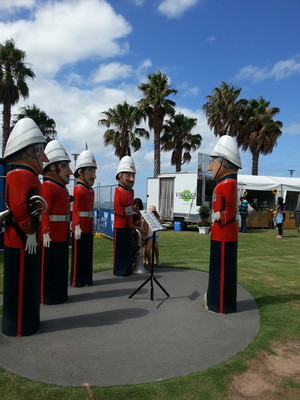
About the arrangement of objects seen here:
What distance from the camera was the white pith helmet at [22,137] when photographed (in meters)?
4.34

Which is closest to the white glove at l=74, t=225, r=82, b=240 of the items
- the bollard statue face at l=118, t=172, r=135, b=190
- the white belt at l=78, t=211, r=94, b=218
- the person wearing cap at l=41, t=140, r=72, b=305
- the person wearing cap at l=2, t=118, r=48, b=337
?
the white belt at l=78, t=211, r=94, b=218

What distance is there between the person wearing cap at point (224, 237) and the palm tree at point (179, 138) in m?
23.0

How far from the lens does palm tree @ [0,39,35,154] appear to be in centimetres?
2120

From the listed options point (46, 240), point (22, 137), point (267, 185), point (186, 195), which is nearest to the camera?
point (22, 137)

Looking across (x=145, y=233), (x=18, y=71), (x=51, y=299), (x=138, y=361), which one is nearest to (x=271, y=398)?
(x=138, y=361)

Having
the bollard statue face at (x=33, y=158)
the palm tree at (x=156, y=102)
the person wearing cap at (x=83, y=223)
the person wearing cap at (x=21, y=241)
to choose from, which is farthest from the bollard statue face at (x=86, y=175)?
the palm tree at (x=156, y=102)

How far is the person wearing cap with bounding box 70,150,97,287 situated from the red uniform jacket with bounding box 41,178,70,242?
38.8 inches

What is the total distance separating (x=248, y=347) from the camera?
4074mm

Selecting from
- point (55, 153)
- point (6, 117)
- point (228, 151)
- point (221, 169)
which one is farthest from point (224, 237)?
point (6, 117)

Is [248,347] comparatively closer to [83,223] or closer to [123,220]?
[83,223]

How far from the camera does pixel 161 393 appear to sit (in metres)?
3.06

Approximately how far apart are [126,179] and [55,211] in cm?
235

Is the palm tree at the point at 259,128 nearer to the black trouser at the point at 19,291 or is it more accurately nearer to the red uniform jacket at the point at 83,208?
the red uniform jacket at the point at 83,208

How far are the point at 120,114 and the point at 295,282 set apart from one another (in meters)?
21.6
